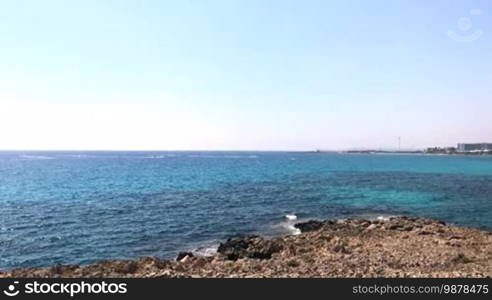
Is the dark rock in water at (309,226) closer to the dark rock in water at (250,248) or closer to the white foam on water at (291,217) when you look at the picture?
the white foam on water at (291,217)

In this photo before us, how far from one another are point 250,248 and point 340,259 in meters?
7.33

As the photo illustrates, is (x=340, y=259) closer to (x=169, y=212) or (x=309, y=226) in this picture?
(x=309, y=226)

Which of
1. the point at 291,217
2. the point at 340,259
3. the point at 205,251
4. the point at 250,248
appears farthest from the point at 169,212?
the point at 340,259

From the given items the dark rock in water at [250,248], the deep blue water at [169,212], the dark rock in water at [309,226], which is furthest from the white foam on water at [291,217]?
the dark rock in water at [250,248]

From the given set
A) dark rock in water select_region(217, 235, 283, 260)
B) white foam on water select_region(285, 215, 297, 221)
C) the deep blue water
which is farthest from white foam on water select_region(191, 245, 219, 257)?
white foam on water select_region(285, 215, 297, 221)

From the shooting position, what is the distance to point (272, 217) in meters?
46.9

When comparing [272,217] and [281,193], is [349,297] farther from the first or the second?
[281,193]

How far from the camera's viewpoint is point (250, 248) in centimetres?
2705

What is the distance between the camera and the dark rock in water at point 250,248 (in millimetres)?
25219

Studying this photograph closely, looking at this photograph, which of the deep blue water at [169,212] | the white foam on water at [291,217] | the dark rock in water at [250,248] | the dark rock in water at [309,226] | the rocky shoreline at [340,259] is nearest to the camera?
the rocky shoreline at [340,259]

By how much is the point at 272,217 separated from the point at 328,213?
6642 millimetres

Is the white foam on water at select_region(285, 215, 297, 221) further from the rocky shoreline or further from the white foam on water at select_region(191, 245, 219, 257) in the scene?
the white foam on water at select_region(191, 245, 219, 257)

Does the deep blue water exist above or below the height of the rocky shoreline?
below

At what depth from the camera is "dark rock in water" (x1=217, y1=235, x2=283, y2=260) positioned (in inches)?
993
